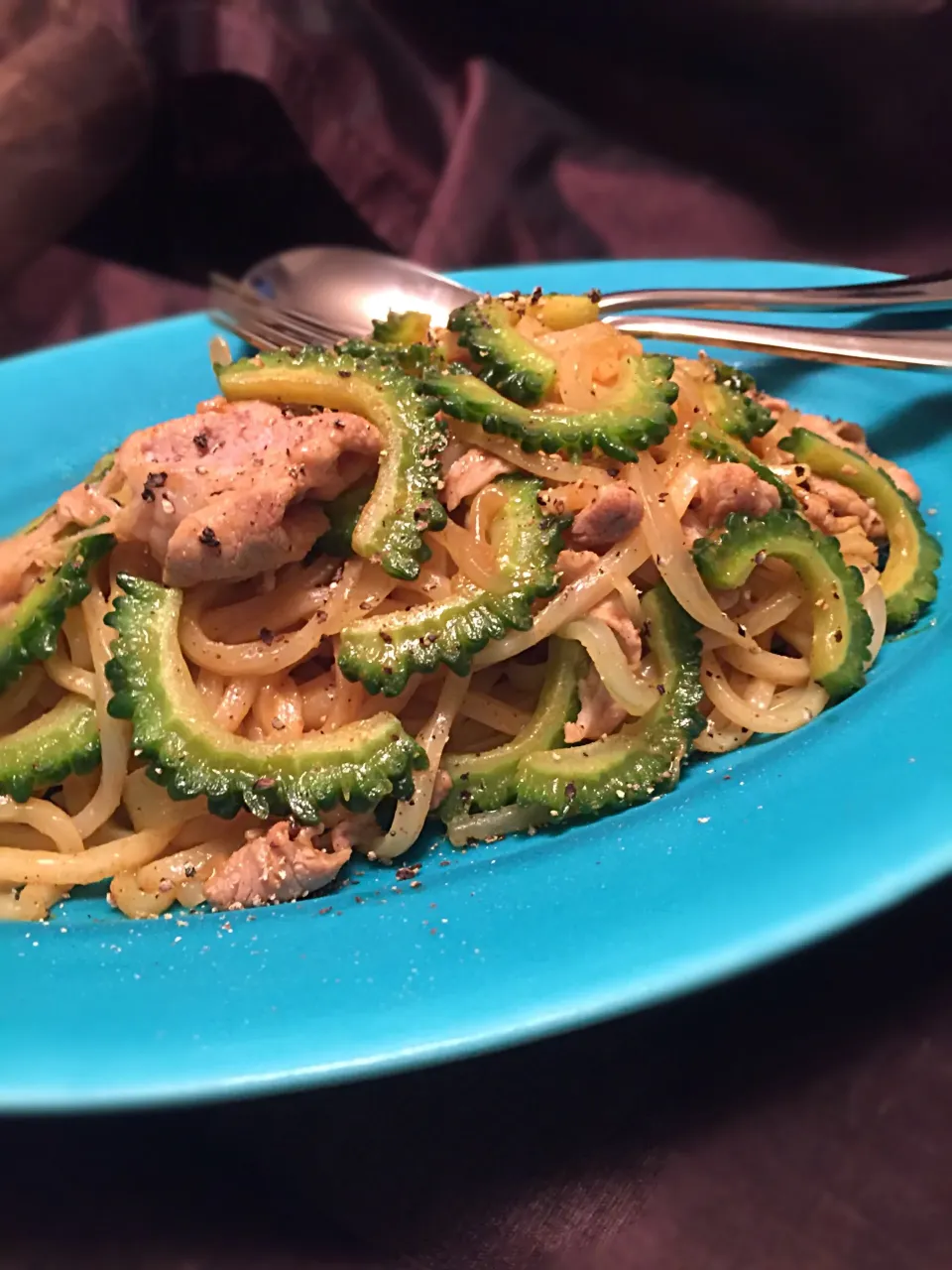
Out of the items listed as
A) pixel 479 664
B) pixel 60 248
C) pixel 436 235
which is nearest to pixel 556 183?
pixel 436 235

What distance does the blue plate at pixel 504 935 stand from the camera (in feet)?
4.79

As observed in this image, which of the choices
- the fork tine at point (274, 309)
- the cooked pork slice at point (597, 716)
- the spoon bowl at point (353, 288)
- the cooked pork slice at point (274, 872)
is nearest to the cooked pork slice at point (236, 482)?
the cooked pork slice at point (274, 872)

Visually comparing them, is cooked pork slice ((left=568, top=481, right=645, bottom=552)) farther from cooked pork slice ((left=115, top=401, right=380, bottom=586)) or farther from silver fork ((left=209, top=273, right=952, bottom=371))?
silver fork ((left=209, top=273, right=952, bottom=371))

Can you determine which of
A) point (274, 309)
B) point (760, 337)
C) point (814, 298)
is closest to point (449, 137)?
point (274, 309)

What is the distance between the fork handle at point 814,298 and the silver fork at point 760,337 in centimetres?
7

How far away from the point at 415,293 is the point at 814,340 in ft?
4.77

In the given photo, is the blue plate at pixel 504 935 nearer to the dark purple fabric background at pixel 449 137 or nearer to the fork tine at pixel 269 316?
the fork tine at pixel 269 316

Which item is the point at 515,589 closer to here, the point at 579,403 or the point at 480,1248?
the point at 579,403

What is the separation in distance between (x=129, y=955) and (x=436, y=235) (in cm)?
462

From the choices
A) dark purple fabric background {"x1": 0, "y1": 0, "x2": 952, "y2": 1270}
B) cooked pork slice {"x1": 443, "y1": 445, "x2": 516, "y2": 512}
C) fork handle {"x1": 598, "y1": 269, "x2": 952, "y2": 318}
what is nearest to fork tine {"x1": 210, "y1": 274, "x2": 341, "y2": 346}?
fork handle {"x1": 598, "y1": 269, "x2": 952, "y2": 318}

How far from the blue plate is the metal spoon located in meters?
1.30

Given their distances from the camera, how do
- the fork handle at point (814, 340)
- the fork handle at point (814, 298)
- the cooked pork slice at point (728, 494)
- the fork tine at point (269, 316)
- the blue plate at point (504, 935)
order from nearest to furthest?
the blue plate at point (504, 935) < the cooked pork slice at point (728, 494) < the fork handle at point (814, 340) < the fork handle at point (814, 298) < the fork tine at point (269, 316)

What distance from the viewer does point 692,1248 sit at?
1.58 metres

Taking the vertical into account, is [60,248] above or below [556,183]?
below
